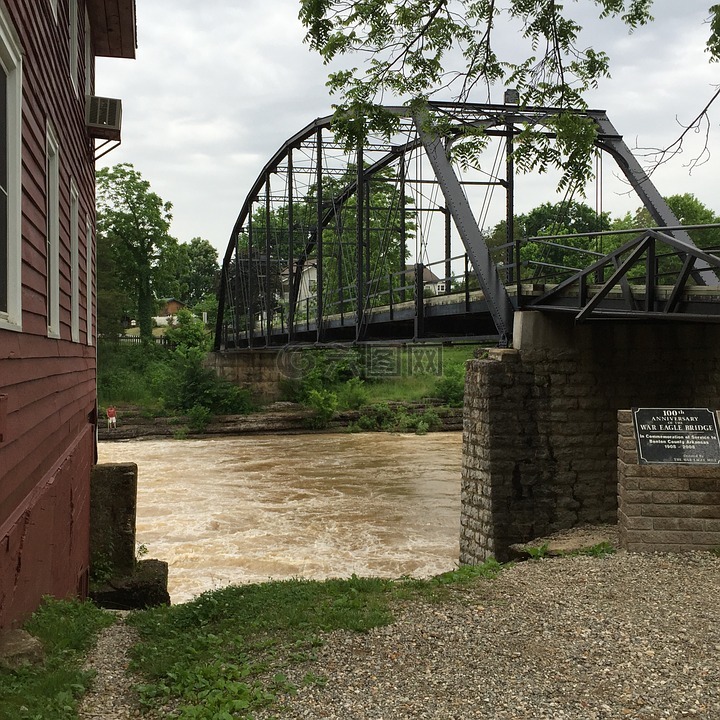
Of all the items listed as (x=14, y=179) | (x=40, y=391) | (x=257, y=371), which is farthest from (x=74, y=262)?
(x=257, y=371)

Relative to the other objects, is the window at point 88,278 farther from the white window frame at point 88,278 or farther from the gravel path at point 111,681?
the gravel path at point 111,681

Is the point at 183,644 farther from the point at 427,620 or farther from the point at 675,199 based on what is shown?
the point at 675,199

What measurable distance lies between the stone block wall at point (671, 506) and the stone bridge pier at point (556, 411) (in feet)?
9.00

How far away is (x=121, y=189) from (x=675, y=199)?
35.9 m

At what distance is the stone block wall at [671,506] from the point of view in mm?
8195

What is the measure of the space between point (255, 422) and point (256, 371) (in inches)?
217

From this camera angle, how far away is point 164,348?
49.7 m

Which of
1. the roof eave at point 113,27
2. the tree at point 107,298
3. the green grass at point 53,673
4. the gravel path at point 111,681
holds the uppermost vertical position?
the roof eave at point 113,27

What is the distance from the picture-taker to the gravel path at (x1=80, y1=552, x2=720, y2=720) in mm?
4543

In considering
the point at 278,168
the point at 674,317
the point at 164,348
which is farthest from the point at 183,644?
the point at 164,348

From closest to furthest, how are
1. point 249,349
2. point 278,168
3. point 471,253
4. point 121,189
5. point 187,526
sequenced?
point 471,253 → point 187,526 → point 278,168 → point 249,349 → point 121,189

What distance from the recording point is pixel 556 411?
36.8ft

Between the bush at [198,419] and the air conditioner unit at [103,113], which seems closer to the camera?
the air conditioner unit at [103,113]

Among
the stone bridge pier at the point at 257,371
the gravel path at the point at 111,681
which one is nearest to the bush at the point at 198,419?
the stone bridge pier at the point at 257,371
